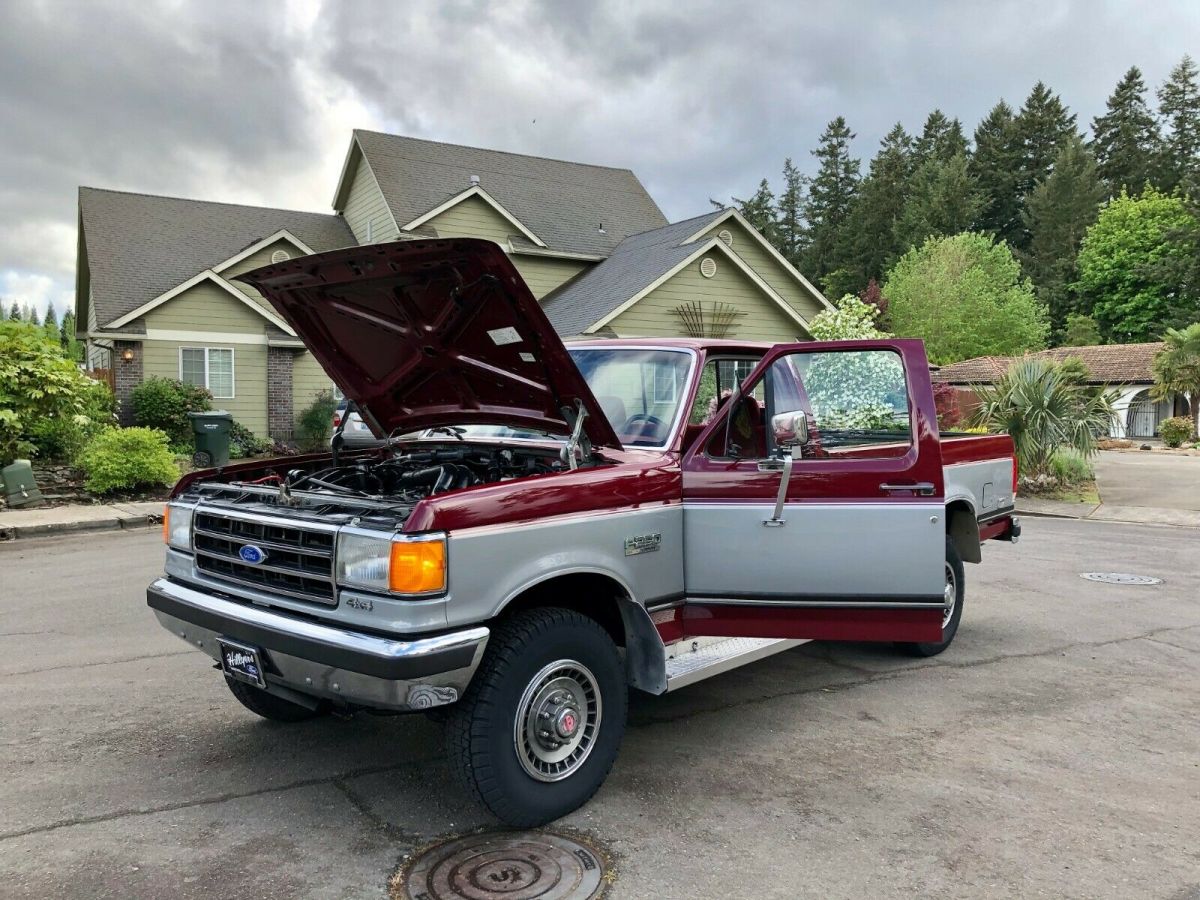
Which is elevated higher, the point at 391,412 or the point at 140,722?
the point at 391,412

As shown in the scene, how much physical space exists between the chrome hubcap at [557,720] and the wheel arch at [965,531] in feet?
10.5

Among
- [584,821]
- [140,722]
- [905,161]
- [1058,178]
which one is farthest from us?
[905,161]

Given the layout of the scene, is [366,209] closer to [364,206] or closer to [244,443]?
[364,206]

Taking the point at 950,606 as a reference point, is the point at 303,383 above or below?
above

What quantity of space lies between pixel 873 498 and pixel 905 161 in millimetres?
65079

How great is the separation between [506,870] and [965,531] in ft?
12.7

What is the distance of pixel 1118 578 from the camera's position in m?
8.61

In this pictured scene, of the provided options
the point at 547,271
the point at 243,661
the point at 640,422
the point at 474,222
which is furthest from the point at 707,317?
the point at 243,661

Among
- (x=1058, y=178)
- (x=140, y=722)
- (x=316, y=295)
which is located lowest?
(x=140, y=722)

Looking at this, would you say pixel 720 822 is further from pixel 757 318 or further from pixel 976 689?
pixel 757 318

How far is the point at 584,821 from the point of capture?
11.7 ft

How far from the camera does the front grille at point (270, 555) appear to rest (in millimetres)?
3352

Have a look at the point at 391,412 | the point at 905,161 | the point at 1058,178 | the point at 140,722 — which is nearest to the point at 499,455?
the point at 391,412

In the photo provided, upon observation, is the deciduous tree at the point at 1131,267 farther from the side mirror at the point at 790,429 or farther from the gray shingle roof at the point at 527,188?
the side mirror at the point at 790,429
